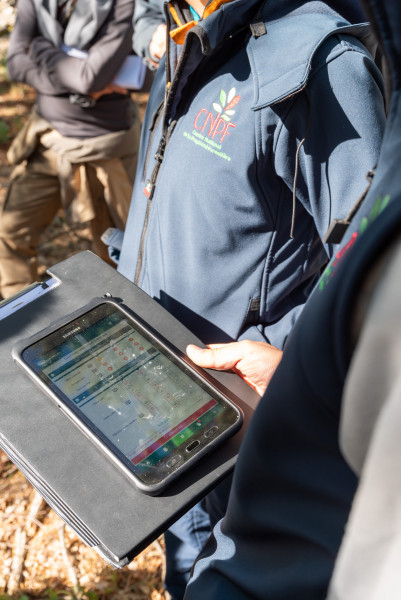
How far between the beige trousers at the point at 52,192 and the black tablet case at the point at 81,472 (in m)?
2.09

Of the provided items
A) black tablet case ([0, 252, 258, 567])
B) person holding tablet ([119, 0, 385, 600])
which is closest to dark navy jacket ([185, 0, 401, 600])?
black tablet case ([0, 252, 258, 567])

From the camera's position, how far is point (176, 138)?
1729 millimetres

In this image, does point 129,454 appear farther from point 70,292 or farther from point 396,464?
point 396,464

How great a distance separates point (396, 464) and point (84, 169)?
3169 millimetres

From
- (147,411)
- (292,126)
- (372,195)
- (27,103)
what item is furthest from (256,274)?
(27,103)

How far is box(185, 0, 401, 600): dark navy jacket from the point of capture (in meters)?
0.61

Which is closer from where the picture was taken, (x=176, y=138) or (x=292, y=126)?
(x=292, y=126)

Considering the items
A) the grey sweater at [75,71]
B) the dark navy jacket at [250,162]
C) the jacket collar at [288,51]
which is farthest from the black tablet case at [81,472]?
the grey sweater at [75,71]

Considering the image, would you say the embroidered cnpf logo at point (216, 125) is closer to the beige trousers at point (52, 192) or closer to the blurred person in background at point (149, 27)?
the blurred person in background at point (149, 27)

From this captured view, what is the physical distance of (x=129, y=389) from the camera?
1.34m

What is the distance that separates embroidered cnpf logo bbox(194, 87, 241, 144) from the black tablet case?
69 cm

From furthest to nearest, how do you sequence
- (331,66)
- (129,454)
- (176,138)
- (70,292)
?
(176,138) → (70,292) → (331,66) → (129,454)

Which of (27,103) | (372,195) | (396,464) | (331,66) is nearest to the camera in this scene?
(396,464)

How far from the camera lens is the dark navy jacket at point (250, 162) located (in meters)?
1.41
